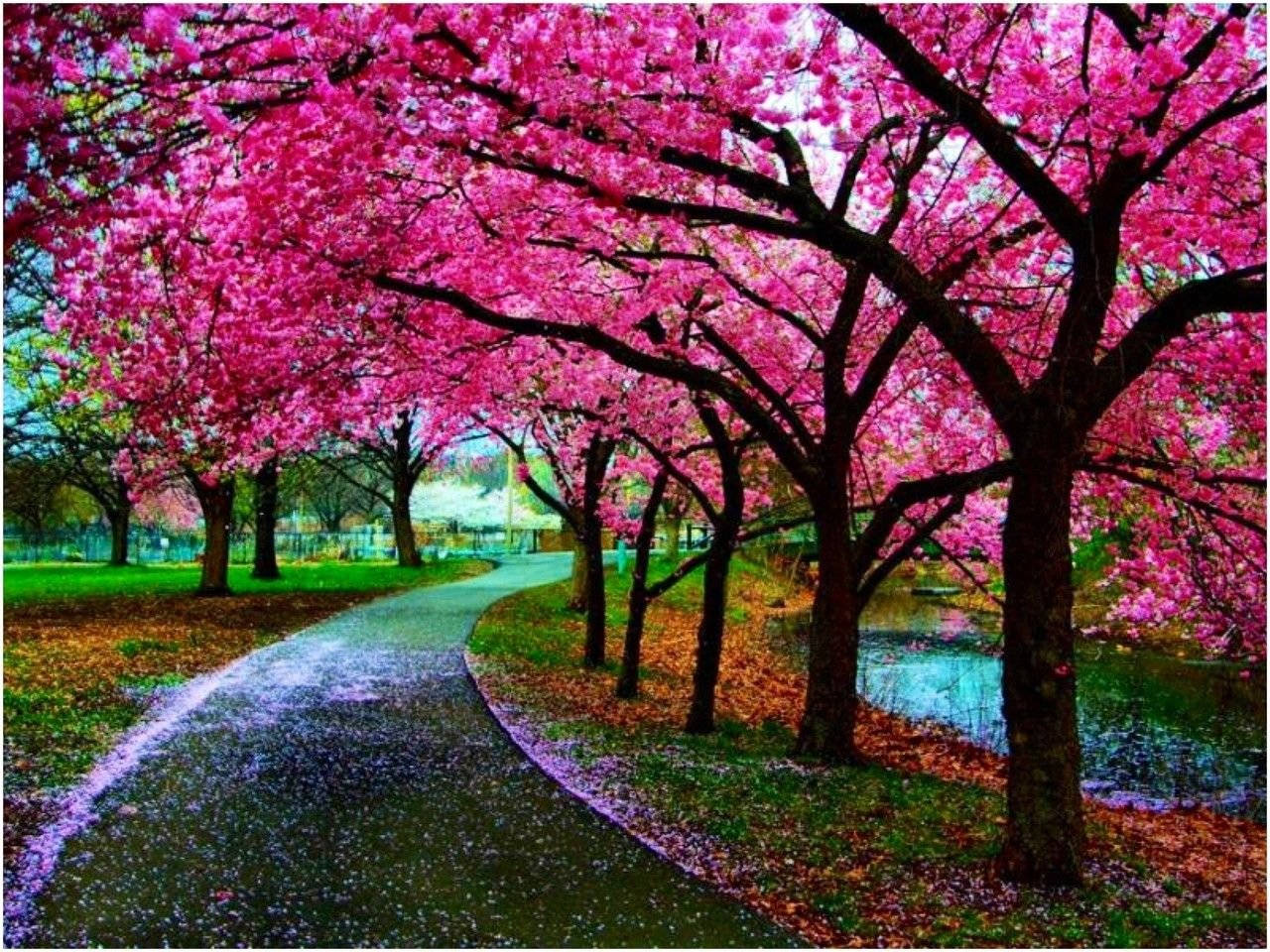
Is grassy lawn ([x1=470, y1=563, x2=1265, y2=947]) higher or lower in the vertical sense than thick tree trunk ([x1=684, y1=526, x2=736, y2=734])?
lower

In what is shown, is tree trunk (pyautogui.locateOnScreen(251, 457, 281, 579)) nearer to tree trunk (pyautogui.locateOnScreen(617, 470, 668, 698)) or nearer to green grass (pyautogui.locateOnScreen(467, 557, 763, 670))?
green grass (pyautogui.locateOnScreen(467, 557, 763, 670))

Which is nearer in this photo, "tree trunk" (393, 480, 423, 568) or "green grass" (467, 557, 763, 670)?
"green grass" (467, 557, 763, 670)

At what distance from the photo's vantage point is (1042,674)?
6.28 metres

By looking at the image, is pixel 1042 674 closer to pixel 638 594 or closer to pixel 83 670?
pixel 638 594

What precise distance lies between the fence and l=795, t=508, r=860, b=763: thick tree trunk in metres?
42.0

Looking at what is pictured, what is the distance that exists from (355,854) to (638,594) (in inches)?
255

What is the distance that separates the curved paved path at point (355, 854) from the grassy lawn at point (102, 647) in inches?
29.2

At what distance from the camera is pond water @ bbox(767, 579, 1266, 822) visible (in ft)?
39.6

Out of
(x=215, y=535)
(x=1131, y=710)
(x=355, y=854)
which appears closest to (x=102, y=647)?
(x=215, y=535)

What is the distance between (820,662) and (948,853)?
116 inches

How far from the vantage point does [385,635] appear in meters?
17.7

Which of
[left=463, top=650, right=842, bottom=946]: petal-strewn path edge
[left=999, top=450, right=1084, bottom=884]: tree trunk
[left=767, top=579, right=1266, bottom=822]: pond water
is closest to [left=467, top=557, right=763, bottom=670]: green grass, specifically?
[left=463, top=650, right=842, bottom=946]: petal-strewn path edge

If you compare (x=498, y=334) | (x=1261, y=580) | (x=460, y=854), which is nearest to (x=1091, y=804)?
(x=1261, y=580)

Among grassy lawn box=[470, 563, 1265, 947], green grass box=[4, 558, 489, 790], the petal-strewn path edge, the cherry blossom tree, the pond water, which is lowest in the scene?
the pond water
